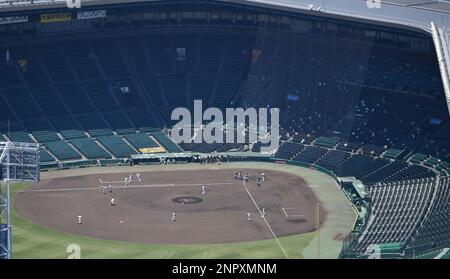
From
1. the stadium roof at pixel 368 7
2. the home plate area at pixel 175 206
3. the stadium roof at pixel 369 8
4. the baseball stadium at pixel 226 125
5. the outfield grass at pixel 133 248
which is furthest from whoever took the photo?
the stadium roof at pixel 368 7

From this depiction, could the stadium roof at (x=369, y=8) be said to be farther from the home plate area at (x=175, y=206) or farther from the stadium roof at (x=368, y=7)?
the home plate area at (x=175, y=206)

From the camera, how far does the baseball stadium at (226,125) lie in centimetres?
8694

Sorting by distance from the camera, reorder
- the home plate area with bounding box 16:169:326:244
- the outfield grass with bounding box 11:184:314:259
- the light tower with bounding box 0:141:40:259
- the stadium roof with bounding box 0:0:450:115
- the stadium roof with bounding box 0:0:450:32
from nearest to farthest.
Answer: the light tower with bounding box 0:141:40:259 < the outfield grass with bounding box 11:184:314:259 < the home plate area with bounding box 16:169:326:244 < the stadium roof with bounding box 0:0:450:115 < the stadium roof with bounding box 0:0:450:32

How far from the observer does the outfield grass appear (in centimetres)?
8069

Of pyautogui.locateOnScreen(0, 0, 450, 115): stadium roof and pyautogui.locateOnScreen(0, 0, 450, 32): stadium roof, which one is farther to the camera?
pyautogui.locateOnScreen(0, 0, 450, 32): stadium roof

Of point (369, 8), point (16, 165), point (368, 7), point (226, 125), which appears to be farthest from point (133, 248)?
point (368, 7)

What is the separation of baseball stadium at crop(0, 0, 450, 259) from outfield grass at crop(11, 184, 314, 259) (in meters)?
0.22

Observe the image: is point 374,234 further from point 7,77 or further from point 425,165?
point 7,77

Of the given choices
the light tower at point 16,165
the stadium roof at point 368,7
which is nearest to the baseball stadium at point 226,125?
the stadium roof at point 368,7

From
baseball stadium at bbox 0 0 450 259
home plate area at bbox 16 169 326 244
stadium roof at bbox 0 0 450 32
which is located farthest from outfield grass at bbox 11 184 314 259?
stadium roof at bbox 0 0 450 32

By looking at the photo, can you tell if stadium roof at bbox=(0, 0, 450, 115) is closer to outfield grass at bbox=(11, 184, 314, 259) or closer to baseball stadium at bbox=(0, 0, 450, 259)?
baseball stadium at bbox=(0, 0, 450, 259)

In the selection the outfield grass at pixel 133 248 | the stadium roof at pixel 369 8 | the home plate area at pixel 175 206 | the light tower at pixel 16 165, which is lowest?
the outfield grass at pixel 133 248

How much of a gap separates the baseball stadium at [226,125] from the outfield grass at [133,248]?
221 millimetres

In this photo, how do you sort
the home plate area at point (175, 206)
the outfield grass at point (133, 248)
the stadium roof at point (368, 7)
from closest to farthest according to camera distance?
1. the outfield grass at point (133, 248)
2. the home plate area at point (175, 206)
3. the stadium roof at point (368, 7)
